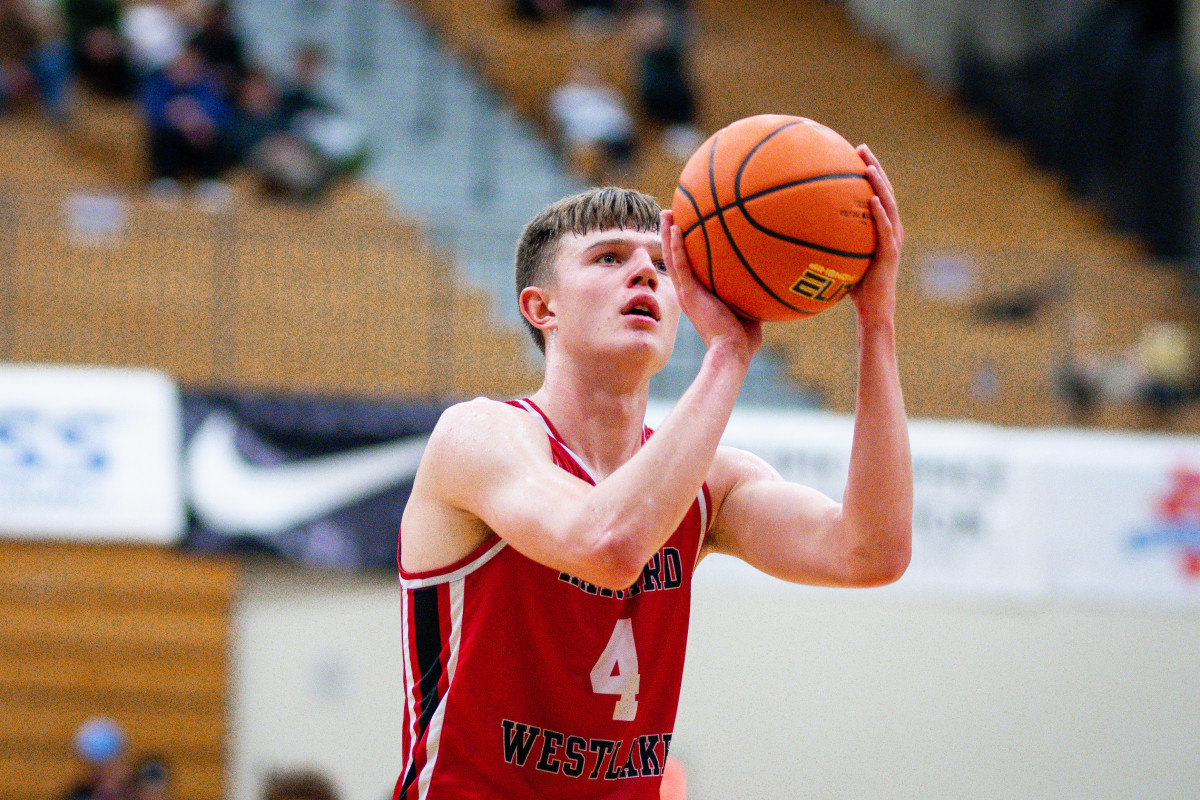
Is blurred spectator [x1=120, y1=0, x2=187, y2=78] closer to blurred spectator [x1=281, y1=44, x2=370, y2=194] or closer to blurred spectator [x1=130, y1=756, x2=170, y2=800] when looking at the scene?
blurred spectator [x1=281, y1=44, x2=370, y2=194]

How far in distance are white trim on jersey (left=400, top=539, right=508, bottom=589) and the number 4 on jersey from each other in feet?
1.08

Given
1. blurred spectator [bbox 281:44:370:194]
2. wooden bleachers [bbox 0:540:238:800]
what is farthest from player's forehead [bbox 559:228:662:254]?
blurred spectator [bbox 281:44:370:194]

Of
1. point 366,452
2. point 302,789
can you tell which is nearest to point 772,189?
point 302,789

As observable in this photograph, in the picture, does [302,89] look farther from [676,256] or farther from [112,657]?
[676,256]

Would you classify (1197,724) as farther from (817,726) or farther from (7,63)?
(7,63)

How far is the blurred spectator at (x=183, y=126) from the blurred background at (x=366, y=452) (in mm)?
25

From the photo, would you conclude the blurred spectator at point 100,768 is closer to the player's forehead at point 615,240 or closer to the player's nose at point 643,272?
the player's forehead at point 615,240

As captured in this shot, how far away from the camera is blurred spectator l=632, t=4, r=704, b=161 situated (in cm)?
1256

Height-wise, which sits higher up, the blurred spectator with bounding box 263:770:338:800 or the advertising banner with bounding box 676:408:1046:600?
the advertising banner with bounding box 676:408:1046:600

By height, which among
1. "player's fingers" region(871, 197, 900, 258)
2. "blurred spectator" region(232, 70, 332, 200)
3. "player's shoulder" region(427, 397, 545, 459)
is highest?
"blurred spectator" region(232, 70, 332, 200)

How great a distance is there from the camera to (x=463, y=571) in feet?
9.64

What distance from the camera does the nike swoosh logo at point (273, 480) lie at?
8.70 metres

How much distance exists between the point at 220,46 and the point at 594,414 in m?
8.34

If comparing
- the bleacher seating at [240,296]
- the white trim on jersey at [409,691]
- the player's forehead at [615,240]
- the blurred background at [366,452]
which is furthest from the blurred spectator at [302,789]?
the player's forehead at [615,240]
